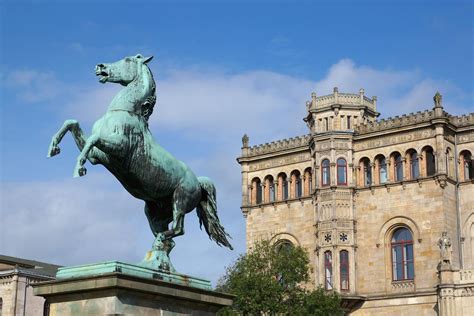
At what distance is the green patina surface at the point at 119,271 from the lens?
10695 millimetres

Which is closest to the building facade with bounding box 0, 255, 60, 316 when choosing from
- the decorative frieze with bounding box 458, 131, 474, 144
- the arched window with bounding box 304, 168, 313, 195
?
the arched window with bounding box 304, 168, 313, 195

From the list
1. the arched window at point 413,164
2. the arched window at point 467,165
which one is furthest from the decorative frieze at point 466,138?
the arched window at point 413,164

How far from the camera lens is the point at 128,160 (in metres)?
11.6

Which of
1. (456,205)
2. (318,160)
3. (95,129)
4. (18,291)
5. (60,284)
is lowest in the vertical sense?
(60,284)

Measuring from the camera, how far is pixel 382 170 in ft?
176

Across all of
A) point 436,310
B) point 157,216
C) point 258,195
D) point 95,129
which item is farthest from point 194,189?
point 258,195

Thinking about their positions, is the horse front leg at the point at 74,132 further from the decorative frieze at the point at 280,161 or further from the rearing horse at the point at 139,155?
the decorative frieze at the point at 280,161

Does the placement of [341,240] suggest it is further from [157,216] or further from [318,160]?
[157,216]

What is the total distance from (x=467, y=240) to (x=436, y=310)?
5.05 m

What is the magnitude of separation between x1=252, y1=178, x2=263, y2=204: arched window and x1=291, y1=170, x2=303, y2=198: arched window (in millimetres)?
2714

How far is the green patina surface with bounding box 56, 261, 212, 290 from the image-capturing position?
35.1 feet

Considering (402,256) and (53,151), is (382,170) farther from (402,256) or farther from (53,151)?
(53,151)

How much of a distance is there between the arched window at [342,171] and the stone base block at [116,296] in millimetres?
42783

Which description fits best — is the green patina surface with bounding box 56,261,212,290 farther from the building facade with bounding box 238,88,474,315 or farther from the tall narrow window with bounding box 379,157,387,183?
the tall narrow window with bounding box 379,157,387,183
